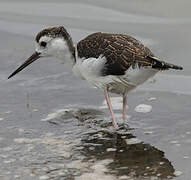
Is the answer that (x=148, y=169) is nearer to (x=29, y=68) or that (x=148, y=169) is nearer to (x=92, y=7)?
(x=29, y=68)

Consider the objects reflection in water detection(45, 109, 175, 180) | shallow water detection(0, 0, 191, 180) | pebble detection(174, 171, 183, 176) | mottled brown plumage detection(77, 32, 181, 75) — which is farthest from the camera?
mottled brown plumage detection(77, 32, 181, 75)

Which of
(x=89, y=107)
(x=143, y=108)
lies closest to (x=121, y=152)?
(x=143, y=108)

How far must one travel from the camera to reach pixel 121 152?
274 inches

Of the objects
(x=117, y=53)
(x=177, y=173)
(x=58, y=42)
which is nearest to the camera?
(x=177, y=173)

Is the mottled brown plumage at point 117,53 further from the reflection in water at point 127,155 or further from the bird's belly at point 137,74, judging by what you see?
the reflection in water at point 127,155

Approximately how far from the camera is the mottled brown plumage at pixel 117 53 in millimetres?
7195

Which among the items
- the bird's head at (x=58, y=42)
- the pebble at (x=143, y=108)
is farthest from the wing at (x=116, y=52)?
the pebble at (x=143, y=108)

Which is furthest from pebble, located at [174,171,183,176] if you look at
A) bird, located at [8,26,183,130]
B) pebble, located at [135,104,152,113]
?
pebble, located at [135,104,152,113]

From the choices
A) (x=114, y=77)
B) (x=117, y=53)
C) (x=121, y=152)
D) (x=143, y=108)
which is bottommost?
(x=121, y=152)

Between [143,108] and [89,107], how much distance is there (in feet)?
2.58

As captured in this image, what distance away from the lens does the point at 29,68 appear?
10039 mm

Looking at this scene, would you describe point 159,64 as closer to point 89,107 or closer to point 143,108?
point 143,108

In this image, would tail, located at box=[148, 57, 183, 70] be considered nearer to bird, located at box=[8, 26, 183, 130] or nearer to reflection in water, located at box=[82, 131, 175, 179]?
bird, located at box=[8, 26, 183, 130]

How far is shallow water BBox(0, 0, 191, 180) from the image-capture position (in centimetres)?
657
